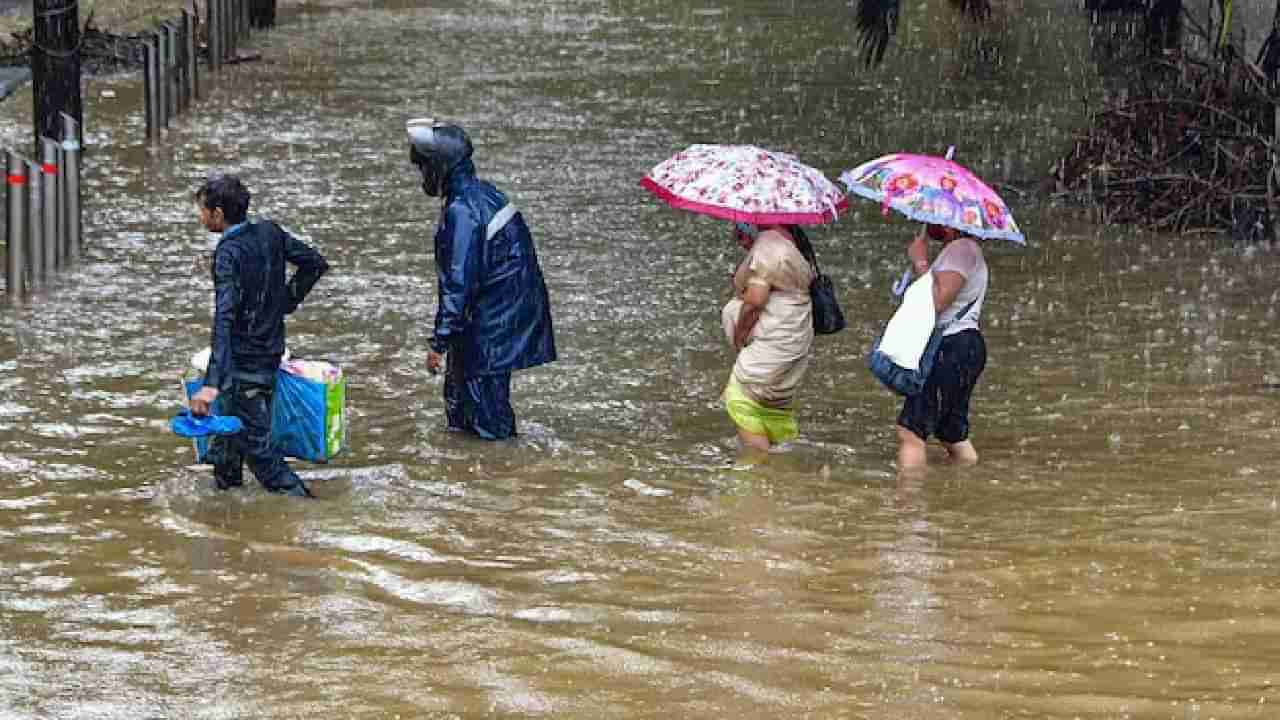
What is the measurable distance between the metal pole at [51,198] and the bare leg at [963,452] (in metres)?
7.07

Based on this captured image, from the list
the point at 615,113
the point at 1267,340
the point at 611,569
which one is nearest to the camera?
the point at 611,569

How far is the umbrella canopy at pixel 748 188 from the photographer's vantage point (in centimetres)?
1038

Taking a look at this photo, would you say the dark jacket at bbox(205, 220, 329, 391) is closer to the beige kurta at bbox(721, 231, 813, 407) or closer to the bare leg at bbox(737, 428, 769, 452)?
the beige kurta at bbox(721, 231, 813, 407)

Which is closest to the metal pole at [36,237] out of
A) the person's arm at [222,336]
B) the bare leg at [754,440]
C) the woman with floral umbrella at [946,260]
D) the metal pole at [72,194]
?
the metal pole at [72,194]

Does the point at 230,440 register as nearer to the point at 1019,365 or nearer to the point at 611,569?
the point at 611,569

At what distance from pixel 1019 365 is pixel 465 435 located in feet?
11.6

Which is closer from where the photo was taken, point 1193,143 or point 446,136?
point 446,136

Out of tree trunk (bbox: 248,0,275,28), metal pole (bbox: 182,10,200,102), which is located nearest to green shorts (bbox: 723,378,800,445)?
metal pole (bbox: 182,10,200,102)

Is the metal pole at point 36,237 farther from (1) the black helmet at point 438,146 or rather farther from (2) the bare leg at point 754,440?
(2) the bare leg at point 754,440

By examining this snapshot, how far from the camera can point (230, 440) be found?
9.76 m

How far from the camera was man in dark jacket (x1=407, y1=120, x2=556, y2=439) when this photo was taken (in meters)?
10.6

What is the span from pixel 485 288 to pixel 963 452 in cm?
235

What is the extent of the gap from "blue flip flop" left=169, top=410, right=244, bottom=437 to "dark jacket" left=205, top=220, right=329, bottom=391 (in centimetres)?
14

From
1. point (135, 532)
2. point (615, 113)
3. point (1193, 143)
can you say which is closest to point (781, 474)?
point (135, 532)
